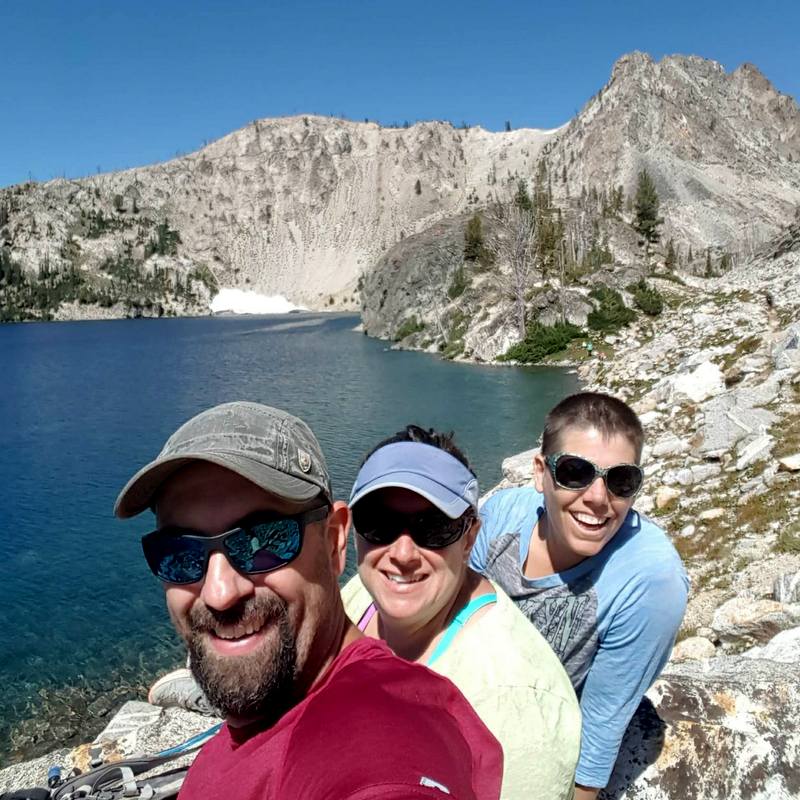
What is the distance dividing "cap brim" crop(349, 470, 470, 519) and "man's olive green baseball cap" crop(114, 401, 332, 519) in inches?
13.1

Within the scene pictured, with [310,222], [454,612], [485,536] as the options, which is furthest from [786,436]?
[310,222]

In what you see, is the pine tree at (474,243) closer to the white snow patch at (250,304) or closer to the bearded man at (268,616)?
the bearded man at (268,616)

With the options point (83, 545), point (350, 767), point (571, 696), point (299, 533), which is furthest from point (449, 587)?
point (83, 545)

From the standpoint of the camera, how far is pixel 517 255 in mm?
58156

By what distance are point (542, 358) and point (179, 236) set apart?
177 meters

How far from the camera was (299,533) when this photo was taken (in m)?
2.13

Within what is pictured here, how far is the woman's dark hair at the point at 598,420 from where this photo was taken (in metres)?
3.21

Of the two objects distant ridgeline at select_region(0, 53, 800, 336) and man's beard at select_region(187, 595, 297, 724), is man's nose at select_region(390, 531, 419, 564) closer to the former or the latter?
man's beard at select_region(187, 595, 297, 724)

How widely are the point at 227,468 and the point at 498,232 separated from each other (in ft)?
269

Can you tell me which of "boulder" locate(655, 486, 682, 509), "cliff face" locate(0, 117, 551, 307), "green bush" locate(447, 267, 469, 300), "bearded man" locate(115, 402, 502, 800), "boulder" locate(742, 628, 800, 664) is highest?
"cliff face" locate(0, 117, 551, 307)

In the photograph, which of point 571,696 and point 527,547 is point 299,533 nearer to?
Result: point 571,696

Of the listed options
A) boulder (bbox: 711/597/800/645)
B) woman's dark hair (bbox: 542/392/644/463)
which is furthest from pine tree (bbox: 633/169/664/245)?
woman's dark hair (bbox: 542/392/644/463)

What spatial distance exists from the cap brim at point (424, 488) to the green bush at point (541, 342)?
46721mm

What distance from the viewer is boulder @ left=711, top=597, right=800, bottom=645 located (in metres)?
6.15
